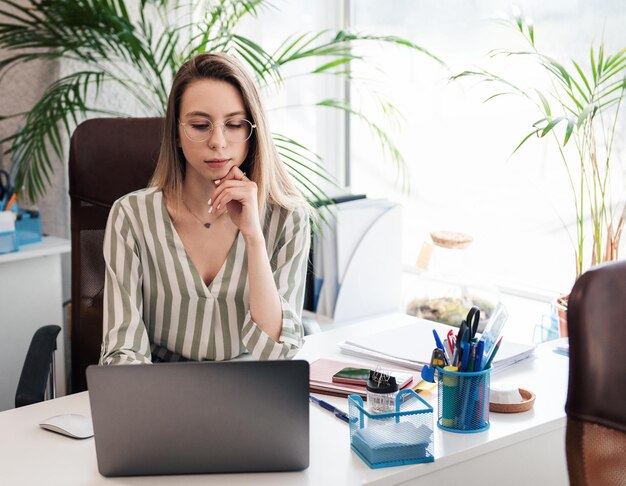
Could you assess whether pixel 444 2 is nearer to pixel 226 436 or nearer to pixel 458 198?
pixel 458 198

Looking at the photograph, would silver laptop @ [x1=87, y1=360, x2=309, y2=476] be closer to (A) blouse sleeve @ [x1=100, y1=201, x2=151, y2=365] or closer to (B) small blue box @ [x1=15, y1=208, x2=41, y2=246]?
(A) blouse sleeve @ [x1=100, y1=201, x2=151, y2=365]

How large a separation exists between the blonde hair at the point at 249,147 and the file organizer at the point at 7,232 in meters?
0.84

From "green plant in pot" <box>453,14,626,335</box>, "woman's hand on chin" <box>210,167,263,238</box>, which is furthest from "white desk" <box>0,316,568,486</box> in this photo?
"green plant in pot" <box>453,14,626,335</box>

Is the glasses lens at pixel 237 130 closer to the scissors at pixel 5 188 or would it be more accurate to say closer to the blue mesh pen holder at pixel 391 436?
the blue mesh pen holder at pixel 391 436

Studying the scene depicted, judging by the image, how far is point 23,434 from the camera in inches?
51.9

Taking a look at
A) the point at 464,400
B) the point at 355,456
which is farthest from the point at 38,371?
the point at 464,400

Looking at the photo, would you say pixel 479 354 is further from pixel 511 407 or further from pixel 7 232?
pixel 7 232

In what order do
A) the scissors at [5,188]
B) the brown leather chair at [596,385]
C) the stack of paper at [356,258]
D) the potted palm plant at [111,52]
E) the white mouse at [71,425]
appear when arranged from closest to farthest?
the brown leather chair at [596,385], the white mouse at [71,425], the potted palm plant at [111,52], the stack of paper at [356,258], the scissors at [5,188]

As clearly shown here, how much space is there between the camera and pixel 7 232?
7.91ft

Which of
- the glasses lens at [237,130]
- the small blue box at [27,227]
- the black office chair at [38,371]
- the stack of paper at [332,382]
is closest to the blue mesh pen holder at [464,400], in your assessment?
the stack of paper at [332,382]

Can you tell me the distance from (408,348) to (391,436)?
43 cm

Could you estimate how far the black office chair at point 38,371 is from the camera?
5.05 ft

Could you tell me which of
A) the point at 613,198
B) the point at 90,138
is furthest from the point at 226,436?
the point at 613,198

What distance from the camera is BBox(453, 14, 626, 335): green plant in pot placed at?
2021mm
